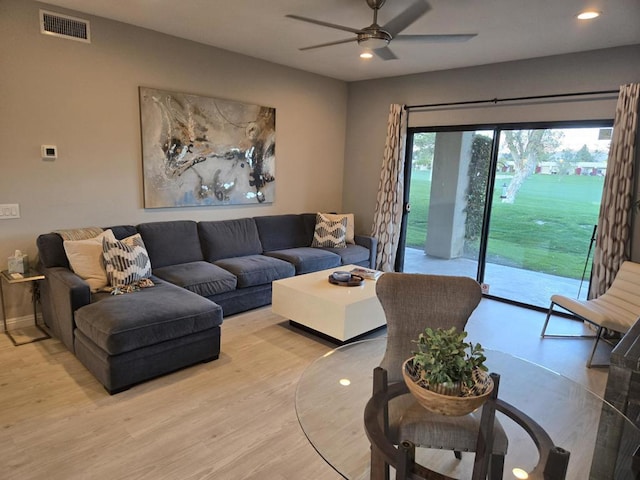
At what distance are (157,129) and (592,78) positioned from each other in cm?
421

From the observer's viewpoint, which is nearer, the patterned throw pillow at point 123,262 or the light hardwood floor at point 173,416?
the light hardwood floor at point 173,416

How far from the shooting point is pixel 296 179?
548cm

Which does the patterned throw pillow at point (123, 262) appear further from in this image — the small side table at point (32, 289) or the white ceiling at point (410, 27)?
the white ceiling at point (410, 27)

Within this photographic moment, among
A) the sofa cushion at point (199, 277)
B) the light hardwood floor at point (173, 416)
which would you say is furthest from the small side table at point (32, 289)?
the sofa cushion at point (199, 277)

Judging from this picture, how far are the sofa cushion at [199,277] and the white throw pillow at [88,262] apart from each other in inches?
21.4

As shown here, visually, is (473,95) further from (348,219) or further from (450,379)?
(450,379)

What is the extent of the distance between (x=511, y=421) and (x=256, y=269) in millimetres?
2833

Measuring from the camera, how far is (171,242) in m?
4.02

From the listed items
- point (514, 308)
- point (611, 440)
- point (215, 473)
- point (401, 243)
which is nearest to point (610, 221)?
point (514, 308)

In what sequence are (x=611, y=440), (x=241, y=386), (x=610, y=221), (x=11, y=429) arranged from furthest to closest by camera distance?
1. (x=610, y=221)
2. (x=241, y=386)
3. (x=11, y=429)
4. (x=611, y=440)

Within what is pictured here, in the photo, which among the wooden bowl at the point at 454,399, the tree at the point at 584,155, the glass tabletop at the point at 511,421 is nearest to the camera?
the wooden bowl at the point at 454,399

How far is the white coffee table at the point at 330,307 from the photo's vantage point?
3.20 metres

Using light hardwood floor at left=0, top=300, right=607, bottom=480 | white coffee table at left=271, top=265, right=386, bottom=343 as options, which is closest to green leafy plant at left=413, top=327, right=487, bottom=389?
light hardwood floor at left=0, top=300, right=607, bottom=480

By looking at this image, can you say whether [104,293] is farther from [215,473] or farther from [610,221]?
[610,221]
